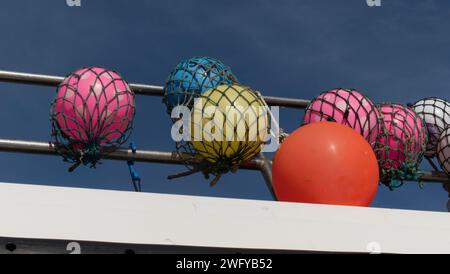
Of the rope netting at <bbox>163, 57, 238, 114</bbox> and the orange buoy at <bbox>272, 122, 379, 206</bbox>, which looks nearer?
the orange buoy at <bbox>272, 122, 379, 206</bbox>

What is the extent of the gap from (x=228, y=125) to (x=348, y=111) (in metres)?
0.84

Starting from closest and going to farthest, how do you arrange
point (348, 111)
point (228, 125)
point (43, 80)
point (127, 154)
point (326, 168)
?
point (326, 168) → point (228, 125) → point (348, 111) → point (127, 154) → point (43, 80)

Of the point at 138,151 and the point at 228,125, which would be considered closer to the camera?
the point at 228,125

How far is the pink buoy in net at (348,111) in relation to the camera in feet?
12.8

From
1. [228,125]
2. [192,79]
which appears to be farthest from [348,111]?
[192,79]

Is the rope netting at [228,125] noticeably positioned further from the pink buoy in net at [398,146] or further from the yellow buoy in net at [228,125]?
the pink buoy in net at [398,146]

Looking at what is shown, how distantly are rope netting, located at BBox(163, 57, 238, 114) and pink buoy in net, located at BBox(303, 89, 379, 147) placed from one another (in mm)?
650

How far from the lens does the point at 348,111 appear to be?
12.8 feet

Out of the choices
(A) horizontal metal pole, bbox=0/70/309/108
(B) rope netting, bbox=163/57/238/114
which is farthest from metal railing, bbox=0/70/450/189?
(B) rope netting, bbox=163/57/238/114

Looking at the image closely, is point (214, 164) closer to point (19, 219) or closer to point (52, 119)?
point (52, 119)

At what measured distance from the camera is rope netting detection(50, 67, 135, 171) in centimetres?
377

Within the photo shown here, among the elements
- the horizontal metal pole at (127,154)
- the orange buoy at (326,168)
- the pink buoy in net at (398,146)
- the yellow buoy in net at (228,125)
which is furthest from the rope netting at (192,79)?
the orange buoy at (326,168)

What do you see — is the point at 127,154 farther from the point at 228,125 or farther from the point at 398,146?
the point at 398,146

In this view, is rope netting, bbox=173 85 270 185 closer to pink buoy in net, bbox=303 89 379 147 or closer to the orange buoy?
pink buoy in net, bbox=303 89 379 147
